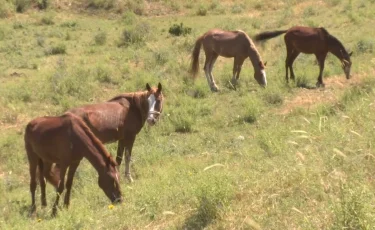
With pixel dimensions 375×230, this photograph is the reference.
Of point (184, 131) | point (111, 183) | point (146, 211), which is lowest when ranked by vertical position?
point (184, 131)

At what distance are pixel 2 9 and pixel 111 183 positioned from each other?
24150mm

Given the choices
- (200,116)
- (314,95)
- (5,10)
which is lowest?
(5,10)

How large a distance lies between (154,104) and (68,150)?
7.38 ft

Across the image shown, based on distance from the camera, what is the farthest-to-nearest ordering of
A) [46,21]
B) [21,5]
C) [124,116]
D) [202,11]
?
[202,11] → [21,5] → [46,21] → [124,116]

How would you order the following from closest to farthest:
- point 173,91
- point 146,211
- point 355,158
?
1. point 355,158
2. point 146,211
3. point 173,91

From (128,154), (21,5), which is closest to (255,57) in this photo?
(128,154)

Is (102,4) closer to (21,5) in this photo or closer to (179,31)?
(21,5)

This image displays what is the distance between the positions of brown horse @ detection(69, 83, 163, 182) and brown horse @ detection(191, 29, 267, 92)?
580cm

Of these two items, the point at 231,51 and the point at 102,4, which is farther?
the point at 102,4

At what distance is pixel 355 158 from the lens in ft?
15.6

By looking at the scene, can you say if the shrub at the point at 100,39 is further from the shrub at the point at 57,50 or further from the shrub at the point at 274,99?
the shrub at the point at 274,99

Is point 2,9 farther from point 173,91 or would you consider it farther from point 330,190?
point 330,190

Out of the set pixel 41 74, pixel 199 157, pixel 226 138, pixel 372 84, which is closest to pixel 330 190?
pixel 199 157

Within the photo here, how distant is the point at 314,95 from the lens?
13.3m
